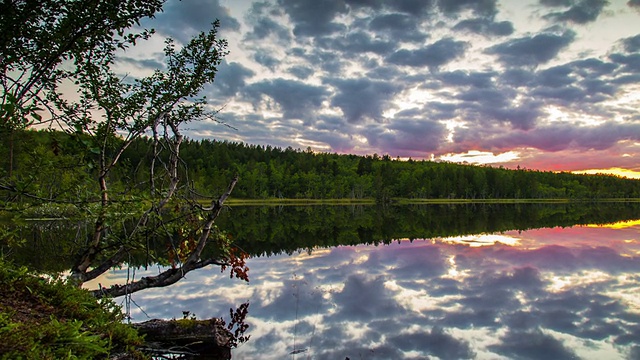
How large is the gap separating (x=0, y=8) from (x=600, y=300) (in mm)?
21041

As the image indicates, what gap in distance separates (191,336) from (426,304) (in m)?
10.0

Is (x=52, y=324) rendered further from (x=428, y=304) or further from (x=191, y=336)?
(x=428, y=304)

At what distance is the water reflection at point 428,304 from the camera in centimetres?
1198

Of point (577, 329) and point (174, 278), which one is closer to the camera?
point (174, 278)

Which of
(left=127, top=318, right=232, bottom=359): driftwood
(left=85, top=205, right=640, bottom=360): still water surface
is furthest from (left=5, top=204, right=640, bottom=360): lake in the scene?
(left=127, top=318, right=232, bottom=359): driftwood

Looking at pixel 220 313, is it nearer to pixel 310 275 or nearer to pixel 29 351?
pixel 310 275

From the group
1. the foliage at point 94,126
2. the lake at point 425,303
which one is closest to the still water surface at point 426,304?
the lake at point 425,303

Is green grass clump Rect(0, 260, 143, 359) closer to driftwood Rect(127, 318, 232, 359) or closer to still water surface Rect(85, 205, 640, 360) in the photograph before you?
driftwood Rect(127, 318, 232, 359)

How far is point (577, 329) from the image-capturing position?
13.5 meters

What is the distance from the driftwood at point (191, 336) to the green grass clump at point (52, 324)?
2120mm

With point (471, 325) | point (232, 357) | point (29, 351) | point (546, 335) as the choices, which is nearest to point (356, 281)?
point (471, 325)

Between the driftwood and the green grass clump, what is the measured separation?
212 cm

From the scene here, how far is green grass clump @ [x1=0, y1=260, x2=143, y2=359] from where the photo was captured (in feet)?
16.5

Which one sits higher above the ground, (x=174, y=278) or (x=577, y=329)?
(x=174, y=278)
